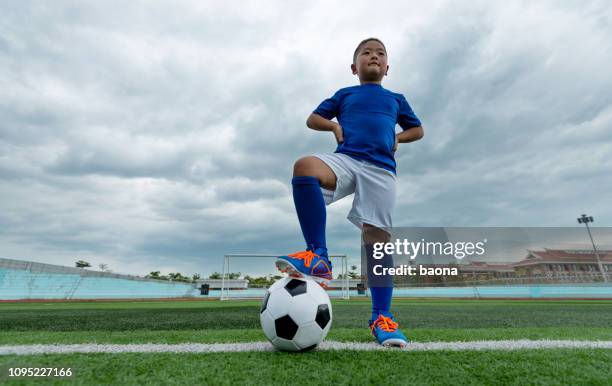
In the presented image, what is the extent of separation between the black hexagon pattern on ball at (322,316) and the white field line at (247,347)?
16 centimetres

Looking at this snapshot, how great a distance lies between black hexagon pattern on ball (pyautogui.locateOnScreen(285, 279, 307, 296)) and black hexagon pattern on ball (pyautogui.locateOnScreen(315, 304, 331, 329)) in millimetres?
132

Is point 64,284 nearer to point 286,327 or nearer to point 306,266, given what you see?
point 286,327

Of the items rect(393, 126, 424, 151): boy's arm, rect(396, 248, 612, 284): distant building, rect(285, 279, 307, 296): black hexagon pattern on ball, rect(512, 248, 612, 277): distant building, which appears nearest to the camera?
rect(285, 279, 307, 296): black hexagon pattern on ball

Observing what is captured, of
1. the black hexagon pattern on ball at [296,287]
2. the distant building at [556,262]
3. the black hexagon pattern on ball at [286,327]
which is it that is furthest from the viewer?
the distant building at [556,262]

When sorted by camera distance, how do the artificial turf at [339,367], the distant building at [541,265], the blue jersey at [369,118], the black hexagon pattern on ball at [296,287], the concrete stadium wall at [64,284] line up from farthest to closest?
the distant building at [541,265] < the concrete stadium wall at [64,284] < the blue jersey at [369,118] < the black hexagon pattern on ball at [296,287] < the artificial turf at [339,367]

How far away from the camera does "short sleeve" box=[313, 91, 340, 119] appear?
2574mm

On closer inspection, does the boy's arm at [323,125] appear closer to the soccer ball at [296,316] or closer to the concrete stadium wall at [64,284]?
the soccer ball at [296,316]

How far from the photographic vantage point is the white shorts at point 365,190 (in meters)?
2.20

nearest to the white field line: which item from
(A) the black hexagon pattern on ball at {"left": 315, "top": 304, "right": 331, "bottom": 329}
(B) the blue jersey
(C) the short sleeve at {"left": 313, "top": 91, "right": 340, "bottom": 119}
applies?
(A) the black hexagon pattern on ball at {"left": 315, "top": 304, "right": 331, "bottom": 329}

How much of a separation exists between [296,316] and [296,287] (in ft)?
0.55

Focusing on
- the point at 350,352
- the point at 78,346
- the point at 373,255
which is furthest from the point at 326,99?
the point at 78,346

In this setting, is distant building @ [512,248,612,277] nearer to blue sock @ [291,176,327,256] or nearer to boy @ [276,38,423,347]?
boy @ [276,38,423,347]

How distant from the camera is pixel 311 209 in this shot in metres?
1.99

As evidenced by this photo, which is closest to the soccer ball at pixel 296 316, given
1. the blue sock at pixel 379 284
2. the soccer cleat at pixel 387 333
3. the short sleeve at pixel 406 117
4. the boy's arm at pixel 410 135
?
the soccer cleat at pixel 387 333
